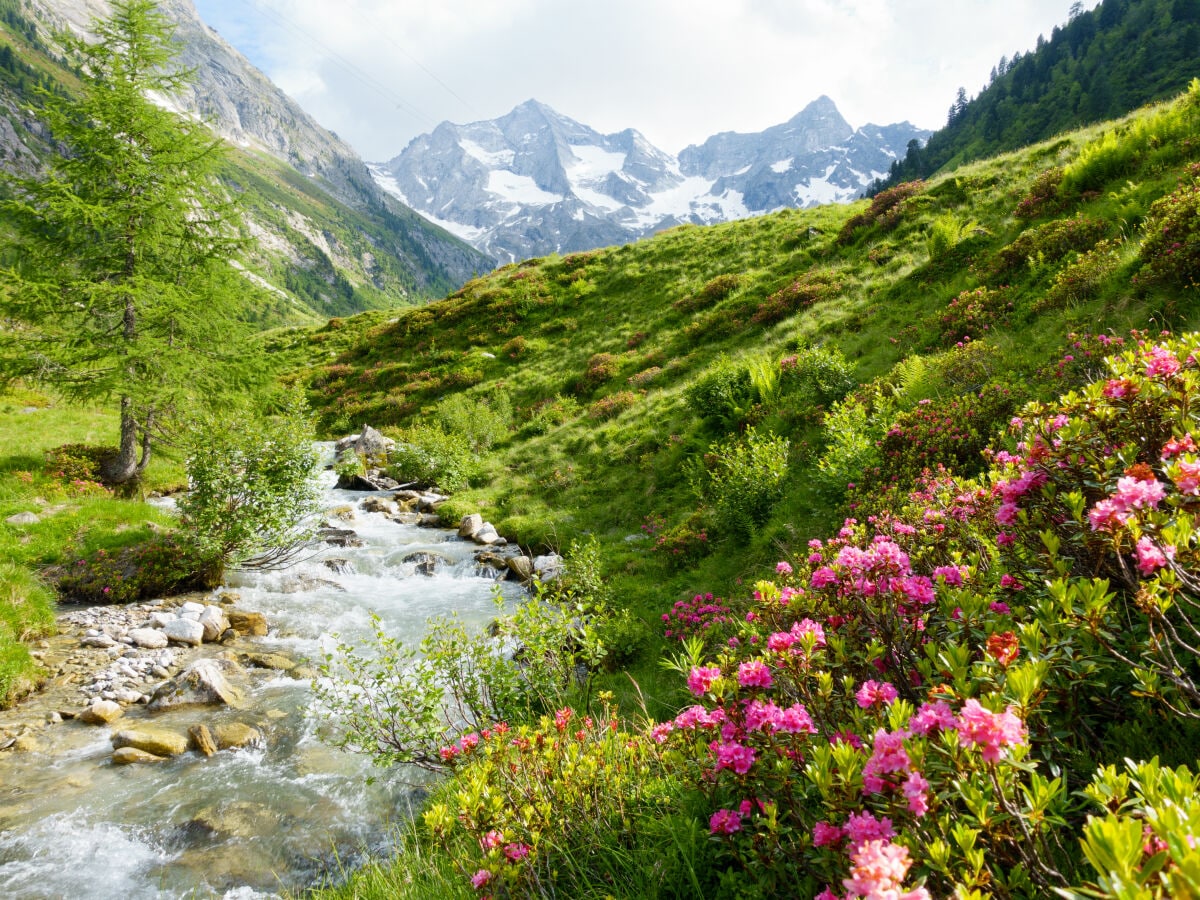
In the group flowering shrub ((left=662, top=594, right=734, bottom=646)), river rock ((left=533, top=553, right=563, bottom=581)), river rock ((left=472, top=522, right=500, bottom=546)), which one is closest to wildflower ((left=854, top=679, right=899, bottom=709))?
flowering shrub ((left=662, top=594, right=734, bottom=646))

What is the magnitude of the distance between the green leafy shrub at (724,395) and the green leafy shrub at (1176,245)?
21.7 ft

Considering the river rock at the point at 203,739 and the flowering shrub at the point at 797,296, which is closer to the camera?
the river rock at the point at 203,739

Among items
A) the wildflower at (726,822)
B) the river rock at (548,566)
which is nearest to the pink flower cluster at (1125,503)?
the wildflower at (726,822)

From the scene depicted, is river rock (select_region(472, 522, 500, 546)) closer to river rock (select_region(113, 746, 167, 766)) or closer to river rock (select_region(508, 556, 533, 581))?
river rock (select_region(508, 556, 533, 581))

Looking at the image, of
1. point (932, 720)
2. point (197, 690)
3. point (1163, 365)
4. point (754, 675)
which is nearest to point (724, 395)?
point (1163, 365)

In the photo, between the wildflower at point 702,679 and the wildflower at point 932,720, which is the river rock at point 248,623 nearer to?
the wildflower at point 702,679

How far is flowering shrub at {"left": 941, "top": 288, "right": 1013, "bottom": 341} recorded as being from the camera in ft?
32.5

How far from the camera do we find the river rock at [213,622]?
925 cm

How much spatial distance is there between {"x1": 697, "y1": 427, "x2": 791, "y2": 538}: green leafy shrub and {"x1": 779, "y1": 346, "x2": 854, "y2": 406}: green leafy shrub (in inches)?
72.3

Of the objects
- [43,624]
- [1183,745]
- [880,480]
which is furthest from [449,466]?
[1183,745]

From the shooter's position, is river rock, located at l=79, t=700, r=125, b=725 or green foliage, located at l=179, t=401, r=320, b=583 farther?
green foliage, located at l=179, t=401, r=320, b=583

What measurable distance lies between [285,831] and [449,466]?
1392cm

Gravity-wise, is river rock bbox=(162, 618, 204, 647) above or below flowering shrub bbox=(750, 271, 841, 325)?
below

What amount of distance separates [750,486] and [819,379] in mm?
3706
